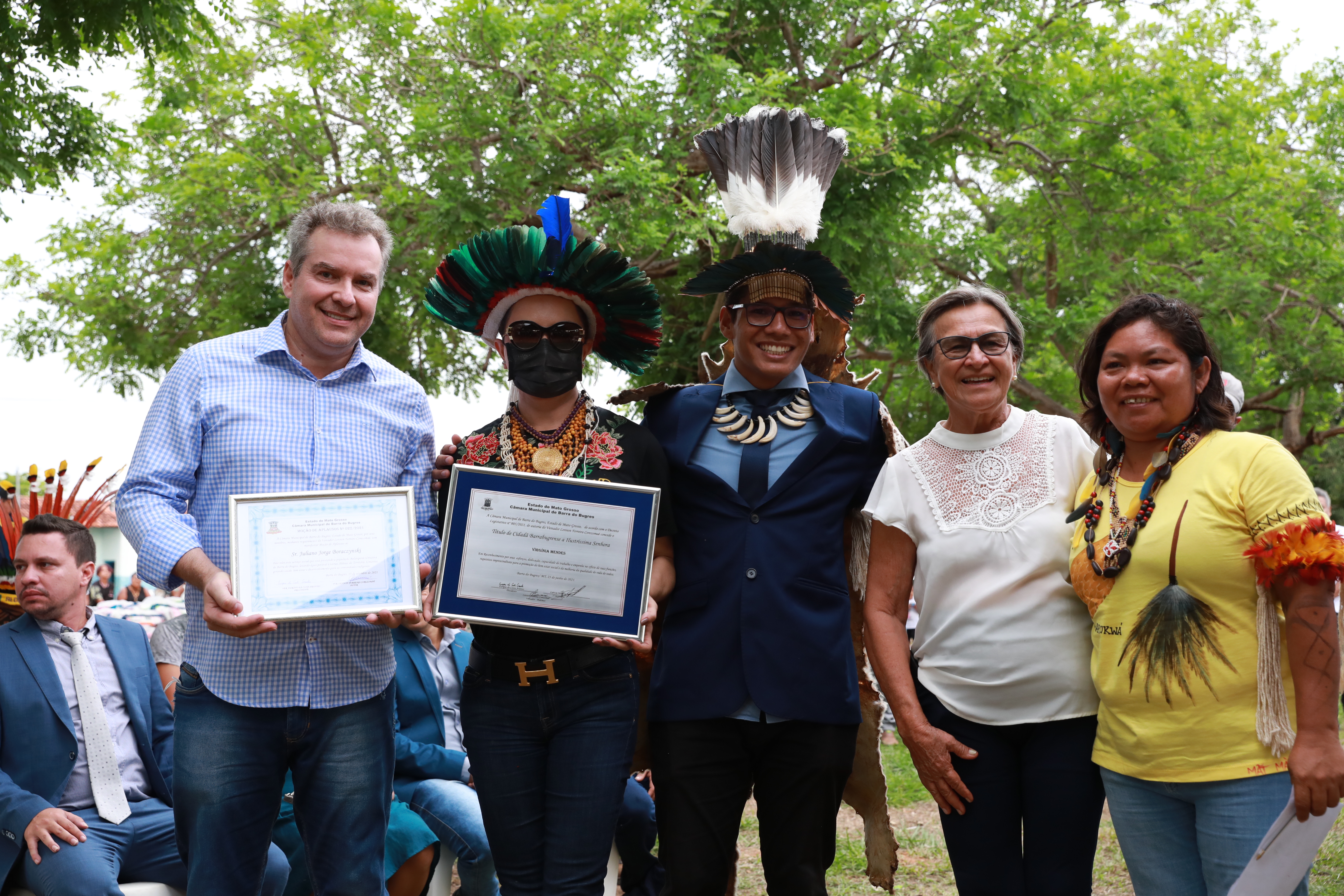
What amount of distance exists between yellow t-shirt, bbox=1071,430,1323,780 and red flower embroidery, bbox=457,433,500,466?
5.69 feet

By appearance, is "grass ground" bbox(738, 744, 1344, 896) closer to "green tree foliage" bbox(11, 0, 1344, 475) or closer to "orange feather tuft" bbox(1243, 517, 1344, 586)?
"orange feather tuft" bbox(1243, 517, 1344, 586)

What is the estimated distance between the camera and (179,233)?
41.6 feet

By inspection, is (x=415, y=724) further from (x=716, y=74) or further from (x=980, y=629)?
(x=716, y=74)

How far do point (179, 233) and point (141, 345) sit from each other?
4.54ft

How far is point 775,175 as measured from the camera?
3684 millimetres

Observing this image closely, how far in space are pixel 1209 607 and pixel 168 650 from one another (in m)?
4.85

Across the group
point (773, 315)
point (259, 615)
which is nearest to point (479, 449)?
point (259, 615)

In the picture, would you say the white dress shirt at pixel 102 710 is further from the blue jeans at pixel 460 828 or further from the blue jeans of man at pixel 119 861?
the blue jeans at pixel 460 828

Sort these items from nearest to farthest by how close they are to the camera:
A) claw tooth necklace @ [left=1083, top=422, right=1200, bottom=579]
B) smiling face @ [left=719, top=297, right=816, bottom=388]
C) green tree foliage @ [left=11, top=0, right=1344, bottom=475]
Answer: claw tooth necklace @ [left=1083, top=422, right=1200, bottom=579] < smiling face @ [left=719, top=297, right=816, bottom=388] < green tree foliage @ [left=11, top=0, right=1344, bottom=475]

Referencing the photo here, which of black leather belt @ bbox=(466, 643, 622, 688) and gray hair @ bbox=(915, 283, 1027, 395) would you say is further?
gray hair @ bbox=(915, 283, 1027, 395)

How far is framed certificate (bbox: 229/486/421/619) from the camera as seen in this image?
287cm

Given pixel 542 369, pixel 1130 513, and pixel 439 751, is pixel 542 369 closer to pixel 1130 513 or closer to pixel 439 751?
pixel 1130 513

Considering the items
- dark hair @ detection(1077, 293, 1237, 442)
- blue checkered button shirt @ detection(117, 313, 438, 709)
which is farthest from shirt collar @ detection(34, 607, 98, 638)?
dark hair @ detection(1077, 293, 1237, 442)

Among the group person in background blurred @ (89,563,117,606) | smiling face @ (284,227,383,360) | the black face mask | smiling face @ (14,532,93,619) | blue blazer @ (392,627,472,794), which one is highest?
smiling face @ (284,227,383,360)
